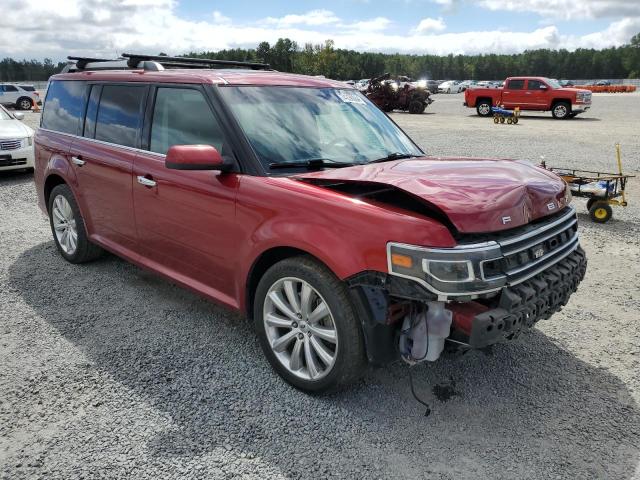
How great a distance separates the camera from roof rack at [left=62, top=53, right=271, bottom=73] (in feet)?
14.8

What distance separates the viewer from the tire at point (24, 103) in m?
31.8

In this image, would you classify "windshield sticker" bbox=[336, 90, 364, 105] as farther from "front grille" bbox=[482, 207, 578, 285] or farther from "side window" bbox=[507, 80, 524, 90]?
"side window" bbox=[507, 80, 524, 90]

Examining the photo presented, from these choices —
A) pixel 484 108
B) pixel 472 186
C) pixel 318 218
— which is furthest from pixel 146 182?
pixel 484 108

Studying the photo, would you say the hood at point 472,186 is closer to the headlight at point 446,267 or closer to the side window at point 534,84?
the headlight at point 446,267

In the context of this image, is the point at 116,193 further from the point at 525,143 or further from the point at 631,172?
the point at 525,143

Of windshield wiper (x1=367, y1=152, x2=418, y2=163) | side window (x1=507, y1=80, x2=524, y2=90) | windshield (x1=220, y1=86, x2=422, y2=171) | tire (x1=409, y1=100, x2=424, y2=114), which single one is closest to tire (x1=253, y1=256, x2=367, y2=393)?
windshield (x1=220, y1=86, x2=422, y2=171)

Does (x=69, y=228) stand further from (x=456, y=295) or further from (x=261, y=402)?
(x=456, y=295)

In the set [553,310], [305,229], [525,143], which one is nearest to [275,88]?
[305,229]

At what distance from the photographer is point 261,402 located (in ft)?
10.4

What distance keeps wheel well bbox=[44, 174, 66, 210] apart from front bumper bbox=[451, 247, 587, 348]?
441 centimetres

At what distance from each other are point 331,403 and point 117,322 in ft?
6.58

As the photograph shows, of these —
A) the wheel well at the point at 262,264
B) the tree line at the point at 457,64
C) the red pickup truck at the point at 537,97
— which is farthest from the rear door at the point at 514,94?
the tree line at the point at 457,64

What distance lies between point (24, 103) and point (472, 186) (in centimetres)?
3561

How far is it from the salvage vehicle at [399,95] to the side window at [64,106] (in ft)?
79.1
